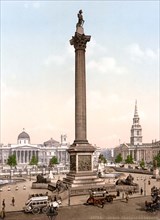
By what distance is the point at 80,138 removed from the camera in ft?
124

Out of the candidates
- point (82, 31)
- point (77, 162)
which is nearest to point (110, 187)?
point (77, 162)

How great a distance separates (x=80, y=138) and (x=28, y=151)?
413 feet

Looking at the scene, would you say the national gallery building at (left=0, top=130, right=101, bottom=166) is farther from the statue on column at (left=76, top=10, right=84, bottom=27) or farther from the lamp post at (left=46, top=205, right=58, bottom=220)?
the lamp post at (left=46, top=205, right=58, bottom=220)

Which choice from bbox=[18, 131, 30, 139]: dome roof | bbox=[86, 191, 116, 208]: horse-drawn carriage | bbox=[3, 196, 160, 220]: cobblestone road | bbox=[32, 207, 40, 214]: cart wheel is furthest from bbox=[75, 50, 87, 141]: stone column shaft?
bbox=[18, 131, 30, 139]: dome roof

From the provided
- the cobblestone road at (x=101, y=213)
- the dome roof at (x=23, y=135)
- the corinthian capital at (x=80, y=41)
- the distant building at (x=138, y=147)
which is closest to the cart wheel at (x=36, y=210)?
the cobblestone road at (x=101, y=213)

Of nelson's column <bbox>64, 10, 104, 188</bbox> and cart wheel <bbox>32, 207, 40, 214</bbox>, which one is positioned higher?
nelson's column <bbox>64, 10, 104, 188</bbox>

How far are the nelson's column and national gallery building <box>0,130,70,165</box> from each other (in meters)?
117

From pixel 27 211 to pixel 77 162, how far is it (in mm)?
12315

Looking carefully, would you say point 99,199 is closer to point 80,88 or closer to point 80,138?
point 80,138

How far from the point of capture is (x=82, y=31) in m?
40.6

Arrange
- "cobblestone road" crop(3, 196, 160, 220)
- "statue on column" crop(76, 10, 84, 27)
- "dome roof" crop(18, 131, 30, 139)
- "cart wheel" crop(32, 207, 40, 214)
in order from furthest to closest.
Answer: "dome roof" crop(18, 131, 30, 139) → "statue on column" crop(76, 10, 84, 27) → "cart wheel" crop(32, 207, 40, 214) → "cobblestone road" crop(3, 196, 160, 220)

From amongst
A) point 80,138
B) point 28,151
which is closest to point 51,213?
point 80,138

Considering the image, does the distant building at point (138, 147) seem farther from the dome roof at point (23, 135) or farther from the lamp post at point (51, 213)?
the lamp post at point (51, 213)

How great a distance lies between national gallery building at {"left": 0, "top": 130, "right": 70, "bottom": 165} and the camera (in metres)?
156
